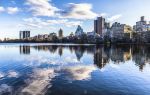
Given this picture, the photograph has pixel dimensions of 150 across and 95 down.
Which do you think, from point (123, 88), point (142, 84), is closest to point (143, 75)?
point (142, 84)

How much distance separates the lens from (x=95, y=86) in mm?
32875

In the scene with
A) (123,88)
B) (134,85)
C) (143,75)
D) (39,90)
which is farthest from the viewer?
(143,75)

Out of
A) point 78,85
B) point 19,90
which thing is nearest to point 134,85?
point 78,85

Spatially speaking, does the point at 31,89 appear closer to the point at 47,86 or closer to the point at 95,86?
the point at 47,86

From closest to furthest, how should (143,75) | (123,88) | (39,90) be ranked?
(39,90) → (123,88) → (143,75)

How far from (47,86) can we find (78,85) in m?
4.33

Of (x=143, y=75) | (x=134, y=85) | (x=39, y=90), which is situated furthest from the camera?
(x=143, y=75)

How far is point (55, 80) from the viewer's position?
36.7 meters

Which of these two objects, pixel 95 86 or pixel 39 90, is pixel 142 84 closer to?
pixel 95 86

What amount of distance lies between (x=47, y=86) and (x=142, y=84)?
14060 millimetres

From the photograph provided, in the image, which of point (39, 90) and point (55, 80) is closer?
point (39, 90)

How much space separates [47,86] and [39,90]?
8.86 feet

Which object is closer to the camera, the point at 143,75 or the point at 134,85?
the point at 134,85

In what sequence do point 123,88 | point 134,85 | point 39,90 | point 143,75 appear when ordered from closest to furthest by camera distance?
A: point 39,90 < point 123,88 < point 134,85 < point 143,75
